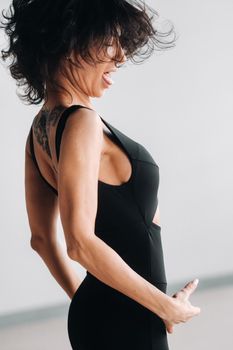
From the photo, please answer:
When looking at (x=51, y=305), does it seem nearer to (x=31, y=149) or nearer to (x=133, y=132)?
(x=133, y=132)

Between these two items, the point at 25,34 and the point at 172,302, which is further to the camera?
the point at 25,34

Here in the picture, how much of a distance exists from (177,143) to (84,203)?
351 centimetres

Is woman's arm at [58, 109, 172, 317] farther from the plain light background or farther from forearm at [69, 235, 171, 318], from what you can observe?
the plain light background

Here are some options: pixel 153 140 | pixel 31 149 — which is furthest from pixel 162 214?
pixel 31 149

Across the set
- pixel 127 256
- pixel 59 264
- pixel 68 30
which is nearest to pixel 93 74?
pixel 68 30

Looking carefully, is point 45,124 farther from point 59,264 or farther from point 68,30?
point 59,264

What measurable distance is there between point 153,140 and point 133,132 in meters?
0.17

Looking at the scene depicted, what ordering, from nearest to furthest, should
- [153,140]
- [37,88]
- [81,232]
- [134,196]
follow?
[81,232] → [134,196] → [37,88] → [153,140]

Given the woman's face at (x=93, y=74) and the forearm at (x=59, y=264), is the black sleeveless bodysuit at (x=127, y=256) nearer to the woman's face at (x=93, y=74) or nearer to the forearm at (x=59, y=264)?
the woman's face at (x=93, y=74)

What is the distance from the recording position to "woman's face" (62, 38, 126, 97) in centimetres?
136

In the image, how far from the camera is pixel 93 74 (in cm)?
140

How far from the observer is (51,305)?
4.35 m

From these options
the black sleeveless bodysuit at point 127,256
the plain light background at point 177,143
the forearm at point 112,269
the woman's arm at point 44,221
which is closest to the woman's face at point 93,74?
the black sleeveless bodysuit at point 127,256

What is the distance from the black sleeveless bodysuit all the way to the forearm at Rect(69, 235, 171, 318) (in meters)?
0.12
